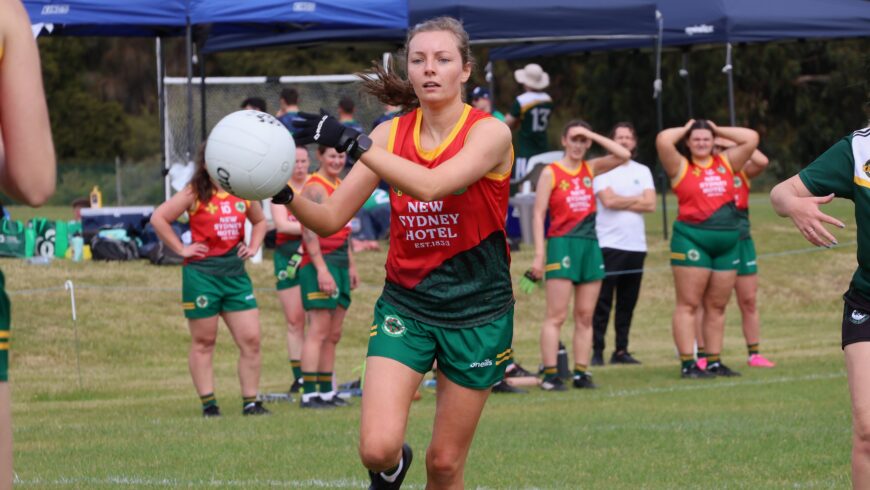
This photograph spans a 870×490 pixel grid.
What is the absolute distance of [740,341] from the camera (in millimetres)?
17203

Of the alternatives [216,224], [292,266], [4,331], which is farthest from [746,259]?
[4,331]

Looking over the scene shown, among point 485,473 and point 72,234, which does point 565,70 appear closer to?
point 72,234

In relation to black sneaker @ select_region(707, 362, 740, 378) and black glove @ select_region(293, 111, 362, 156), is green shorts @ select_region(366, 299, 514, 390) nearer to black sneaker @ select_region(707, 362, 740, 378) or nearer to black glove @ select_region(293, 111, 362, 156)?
black glove @ select_region(293, 111, 362, 156)

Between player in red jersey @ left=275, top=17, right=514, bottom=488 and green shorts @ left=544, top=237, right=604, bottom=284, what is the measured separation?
20.9 feet

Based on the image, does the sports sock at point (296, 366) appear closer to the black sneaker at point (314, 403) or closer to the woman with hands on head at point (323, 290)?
the woman with hands on head at point (323, 290)

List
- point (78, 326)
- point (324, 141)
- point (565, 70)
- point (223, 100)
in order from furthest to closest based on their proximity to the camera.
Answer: point (565, 70) < point (223, 100) < point (78, 326) < point (324, 141)

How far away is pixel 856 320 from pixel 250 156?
7.82 feet

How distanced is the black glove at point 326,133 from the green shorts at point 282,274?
24.2 ft

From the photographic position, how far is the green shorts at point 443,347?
17.5 ft

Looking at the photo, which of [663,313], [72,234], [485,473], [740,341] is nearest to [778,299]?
[663,313]

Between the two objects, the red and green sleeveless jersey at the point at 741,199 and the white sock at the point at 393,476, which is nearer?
the white sock at the point at 393,476

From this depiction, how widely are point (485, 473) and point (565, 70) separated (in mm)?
43800

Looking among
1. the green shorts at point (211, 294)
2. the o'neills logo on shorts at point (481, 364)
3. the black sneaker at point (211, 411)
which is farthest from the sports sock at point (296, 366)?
the o'neills logo on shorts at point (481, 364)

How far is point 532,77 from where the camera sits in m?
20.6
